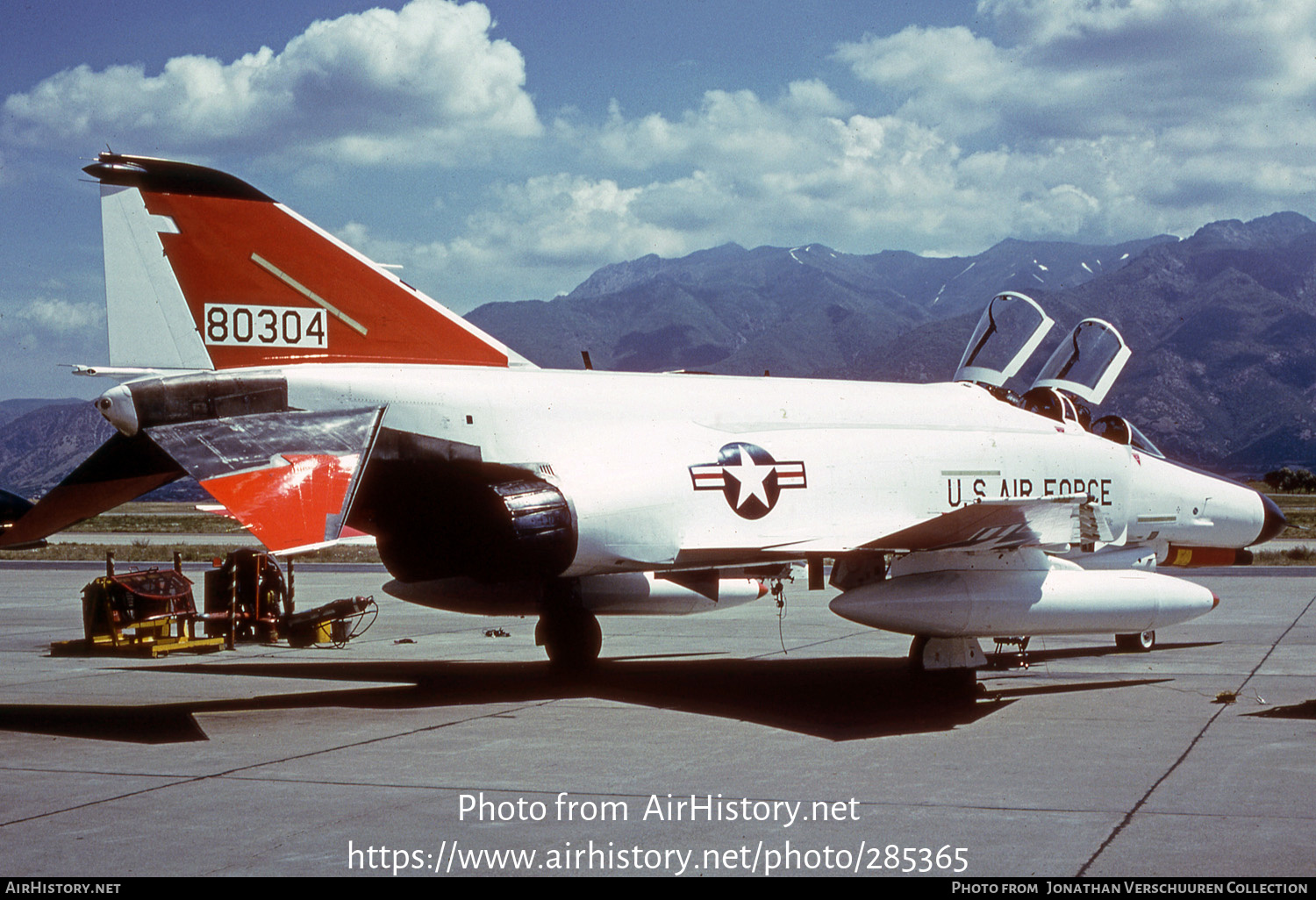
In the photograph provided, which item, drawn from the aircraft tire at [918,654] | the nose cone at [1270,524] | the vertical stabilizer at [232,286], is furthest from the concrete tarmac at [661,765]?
the vertical stabilizer at [232,286]

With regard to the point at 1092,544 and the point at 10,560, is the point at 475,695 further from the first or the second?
the point at 10,560

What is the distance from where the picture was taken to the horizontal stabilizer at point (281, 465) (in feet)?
25.2

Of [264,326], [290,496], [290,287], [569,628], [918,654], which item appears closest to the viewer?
[290,496]

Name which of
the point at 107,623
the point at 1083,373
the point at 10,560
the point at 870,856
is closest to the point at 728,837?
the point at 870,856

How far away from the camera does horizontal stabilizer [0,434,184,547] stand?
33.7ft

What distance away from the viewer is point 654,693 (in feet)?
36.9

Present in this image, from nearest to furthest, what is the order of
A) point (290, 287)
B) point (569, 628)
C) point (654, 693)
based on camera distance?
point (290, 287) → point (654, 693) → point (569, 628)

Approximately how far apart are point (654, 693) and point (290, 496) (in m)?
4.46

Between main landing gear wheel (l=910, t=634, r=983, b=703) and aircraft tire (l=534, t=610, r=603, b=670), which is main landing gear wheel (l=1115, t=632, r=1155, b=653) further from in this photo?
aircraft tire (l=534, t=610, r=603, b=670)

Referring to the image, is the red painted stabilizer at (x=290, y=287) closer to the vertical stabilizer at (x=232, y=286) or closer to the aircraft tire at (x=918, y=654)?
the vertical stabilizer at (x=232, y=286)

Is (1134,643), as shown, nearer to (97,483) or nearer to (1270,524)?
(1270,524)

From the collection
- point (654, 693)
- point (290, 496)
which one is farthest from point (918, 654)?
point (290, 496)

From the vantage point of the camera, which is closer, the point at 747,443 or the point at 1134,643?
the point at 747,443

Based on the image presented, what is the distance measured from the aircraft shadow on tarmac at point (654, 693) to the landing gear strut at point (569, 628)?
6.3 inches
